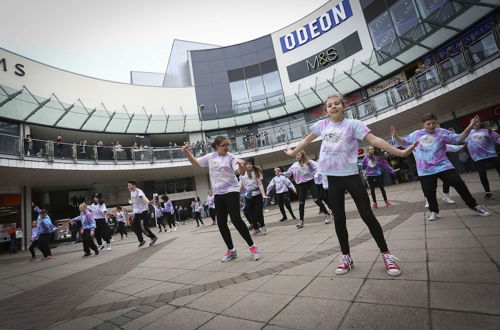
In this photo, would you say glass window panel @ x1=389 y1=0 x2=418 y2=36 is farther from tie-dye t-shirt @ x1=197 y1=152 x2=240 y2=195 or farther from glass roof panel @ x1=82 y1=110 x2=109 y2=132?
glass roof panel @ x1=82 y1=110 x2=109 y2=132

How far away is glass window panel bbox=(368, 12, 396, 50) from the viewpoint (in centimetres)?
2034

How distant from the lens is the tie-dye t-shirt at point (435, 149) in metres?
4.71

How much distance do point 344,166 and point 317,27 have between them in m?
28.5

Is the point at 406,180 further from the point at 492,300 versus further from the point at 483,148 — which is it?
the point at 492,300

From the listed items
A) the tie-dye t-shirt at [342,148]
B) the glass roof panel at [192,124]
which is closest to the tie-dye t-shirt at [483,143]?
the tie-dye t-shirt at [342,148]

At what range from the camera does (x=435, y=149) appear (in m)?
4.75

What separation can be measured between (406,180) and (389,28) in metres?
Result: 12.5

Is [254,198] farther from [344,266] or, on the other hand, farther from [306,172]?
[344,266]

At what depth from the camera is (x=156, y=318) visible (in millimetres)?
2309

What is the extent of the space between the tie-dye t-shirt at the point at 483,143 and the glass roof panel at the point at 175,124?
2429 cm

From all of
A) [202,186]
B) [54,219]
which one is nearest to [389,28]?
[202,186]

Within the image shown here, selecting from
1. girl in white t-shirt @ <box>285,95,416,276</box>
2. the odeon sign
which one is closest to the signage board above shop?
the odeon sign

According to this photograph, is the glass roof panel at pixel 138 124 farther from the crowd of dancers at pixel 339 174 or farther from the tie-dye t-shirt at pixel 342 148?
the tie-dye t-shirt at pixel 342 148

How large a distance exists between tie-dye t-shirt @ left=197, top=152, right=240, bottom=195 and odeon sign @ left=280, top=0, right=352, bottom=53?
1035 inches
